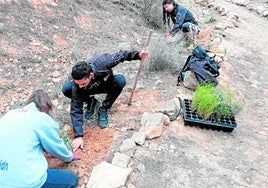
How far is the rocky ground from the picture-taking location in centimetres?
321

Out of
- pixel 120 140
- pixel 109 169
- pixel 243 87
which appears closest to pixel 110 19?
pixel 243 87

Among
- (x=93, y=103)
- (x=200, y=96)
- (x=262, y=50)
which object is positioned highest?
(x=200, y=96)

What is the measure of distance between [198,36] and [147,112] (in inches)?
117

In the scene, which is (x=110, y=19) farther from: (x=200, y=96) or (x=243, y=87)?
(x=200, y=96)

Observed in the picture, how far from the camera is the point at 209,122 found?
3.73m

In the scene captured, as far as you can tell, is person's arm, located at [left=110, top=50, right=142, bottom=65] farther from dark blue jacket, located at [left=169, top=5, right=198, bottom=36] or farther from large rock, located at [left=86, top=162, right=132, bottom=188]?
dark blue jacket, located at [left=169, top=5, right=198, bottom=36]

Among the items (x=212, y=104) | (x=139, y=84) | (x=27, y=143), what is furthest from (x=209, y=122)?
(x=27, y=143)

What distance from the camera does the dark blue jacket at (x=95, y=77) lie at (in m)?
3.35

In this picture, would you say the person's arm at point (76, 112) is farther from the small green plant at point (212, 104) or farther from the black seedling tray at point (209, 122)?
the small green plant at point (212, 104)

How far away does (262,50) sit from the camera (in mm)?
6734

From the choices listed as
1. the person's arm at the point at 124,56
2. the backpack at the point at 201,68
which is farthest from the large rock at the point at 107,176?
the backpack at the point at 201,68

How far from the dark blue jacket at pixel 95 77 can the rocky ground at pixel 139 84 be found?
0.67 feet

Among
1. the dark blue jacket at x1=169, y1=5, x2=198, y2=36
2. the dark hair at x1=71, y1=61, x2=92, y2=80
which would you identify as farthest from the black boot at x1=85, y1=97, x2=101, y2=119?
the dark blue jacket at x1=169, y1=5, x2=198, y2=36

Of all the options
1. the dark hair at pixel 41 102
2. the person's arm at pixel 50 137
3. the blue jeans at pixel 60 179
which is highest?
the dark hair at pixel 41 102
